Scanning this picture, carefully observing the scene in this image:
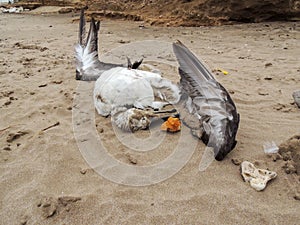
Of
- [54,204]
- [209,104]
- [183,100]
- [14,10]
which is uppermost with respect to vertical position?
[14,10]

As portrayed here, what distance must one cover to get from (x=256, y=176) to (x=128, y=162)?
2.90ft

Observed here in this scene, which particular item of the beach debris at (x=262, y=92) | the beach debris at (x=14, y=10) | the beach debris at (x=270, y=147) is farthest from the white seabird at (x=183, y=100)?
the beach debris at (x=14, y=10)

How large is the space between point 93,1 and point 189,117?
11.1m

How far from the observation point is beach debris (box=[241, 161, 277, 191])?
A: 1.68 metres

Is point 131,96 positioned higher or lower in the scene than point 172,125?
higher

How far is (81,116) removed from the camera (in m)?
2.63

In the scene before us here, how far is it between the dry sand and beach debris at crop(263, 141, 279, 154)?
36 mm

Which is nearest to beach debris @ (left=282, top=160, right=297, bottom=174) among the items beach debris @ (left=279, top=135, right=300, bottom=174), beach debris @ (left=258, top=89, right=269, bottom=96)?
beach debris @ (left=279, top=135, right=300, bottom=174)

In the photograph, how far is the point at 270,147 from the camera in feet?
6.65

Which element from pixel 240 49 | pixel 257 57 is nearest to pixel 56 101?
pixel 257 57

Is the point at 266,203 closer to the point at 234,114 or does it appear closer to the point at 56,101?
the point at 234,114

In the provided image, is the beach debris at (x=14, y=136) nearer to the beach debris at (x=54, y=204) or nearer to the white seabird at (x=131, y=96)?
the white seabird at (x=131, y=96)

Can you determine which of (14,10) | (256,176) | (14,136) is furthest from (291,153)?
(14,10)

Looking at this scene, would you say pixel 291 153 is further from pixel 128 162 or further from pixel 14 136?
pixel 14 136
